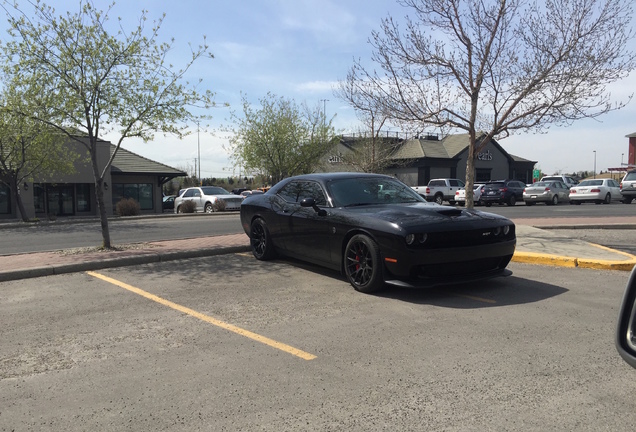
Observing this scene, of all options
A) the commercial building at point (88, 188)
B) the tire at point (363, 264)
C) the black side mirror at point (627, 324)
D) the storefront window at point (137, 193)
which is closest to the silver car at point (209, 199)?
the commercial building at point (88, 188)

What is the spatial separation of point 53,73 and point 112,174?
25190 millimetres

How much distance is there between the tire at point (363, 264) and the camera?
19.8 feet

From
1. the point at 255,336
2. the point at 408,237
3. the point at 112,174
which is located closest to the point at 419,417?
the point at 255,336

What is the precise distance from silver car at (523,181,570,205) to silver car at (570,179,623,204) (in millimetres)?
745

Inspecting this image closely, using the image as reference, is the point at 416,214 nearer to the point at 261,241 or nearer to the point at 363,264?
the point at 363,264

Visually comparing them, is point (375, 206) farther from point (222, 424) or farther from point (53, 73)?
point (53, 73)

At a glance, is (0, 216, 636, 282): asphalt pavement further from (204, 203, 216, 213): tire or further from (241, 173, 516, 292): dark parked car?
(204, 203, 216, 213): tire

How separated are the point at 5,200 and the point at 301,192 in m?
27.7

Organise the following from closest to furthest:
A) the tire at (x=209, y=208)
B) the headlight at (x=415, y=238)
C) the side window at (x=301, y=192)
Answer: the headlight at (x=415, y=238), the side window at (x=301, y=192), the tire at (x=209, y=208)

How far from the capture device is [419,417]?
3.15 m

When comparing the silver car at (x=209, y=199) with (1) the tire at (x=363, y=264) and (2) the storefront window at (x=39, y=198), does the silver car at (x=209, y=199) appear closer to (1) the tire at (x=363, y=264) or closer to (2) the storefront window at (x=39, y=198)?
(2) the storefront window at (x=39, y=198)

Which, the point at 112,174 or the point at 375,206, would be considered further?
the point at 112,174

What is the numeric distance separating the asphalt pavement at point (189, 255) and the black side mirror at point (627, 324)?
5.68m

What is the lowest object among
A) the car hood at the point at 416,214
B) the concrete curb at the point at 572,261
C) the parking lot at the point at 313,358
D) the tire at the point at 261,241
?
the parking lot at the point at 313,358
